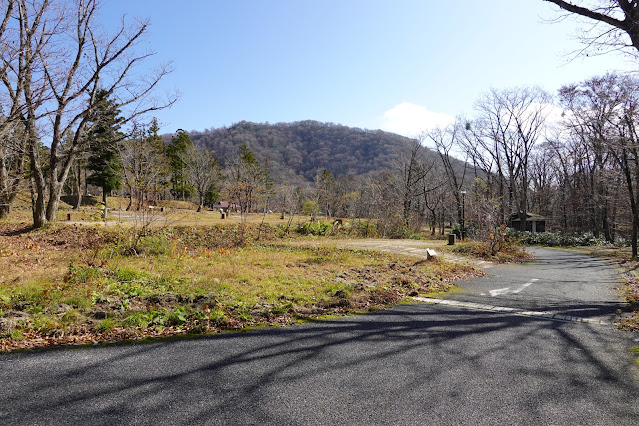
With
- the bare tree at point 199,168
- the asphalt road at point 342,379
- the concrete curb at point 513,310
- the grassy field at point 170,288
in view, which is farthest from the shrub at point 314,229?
the bare tree at point 199,168

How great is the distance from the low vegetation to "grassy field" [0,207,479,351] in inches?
0.6

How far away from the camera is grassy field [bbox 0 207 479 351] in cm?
389

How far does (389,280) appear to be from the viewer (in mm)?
7184

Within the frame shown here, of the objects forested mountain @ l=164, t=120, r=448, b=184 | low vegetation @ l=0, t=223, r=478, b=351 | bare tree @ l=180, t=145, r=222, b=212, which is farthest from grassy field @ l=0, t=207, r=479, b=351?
forested mountain @ l=164, t=120, r=448, b=184

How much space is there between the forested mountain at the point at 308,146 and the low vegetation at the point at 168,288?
178 ft

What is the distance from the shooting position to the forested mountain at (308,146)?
6750 cm

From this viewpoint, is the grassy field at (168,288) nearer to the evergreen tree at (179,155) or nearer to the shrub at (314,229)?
the shrub at (314,229)

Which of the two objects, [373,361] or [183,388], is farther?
[373,361]

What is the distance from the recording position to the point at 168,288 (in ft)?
17.5

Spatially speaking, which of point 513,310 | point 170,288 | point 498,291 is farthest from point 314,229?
point 513,310

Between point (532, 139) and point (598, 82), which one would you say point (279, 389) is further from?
point (532, 139)

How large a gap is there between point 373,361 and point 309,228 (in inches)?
599

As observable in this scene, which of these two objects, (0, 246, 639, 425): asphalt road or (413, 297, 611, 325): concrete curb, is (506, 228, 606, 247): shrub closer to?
(413, 297, 611, 325): concrete curb

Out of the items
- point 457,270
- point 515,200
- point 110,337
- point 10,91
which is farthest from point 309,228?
point 515,200
